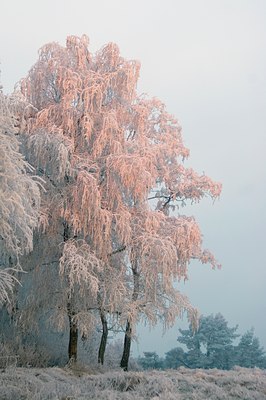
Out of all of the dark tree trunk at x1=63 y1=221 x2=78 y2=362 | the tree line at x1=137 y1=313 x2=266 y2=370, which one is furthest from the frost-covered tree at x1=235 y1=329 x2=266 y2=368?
the dark tree trunk at x1=63 y1=221 x2=78 y2=362

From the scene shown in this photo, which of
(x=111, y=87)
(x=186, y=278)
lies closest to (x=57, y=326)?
(x=186, y=278)

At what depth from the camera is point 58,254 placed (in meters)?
12.6

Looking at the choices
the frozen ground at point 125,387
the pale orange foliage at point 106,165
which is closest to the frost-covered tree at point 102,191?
the pale orange foliage at point 106,165

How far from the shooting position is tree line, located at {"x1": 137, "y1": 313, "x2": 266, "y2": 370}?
1934 centimetres

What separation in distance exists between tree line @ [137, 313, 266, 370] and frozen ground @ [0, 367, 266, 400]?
1047cm

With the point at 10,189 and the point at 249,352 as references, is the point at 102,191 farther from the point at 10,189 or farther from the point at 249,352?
the point at 249,352

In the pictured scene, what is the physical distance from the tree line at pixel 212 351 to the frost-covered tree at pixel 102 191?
22.2 ft

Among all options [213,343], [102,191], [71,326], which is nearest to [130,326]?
[71,326]

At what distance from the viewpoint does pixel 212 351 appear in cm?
1952

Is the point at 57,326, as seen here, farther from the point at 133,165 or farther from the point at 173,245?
the point at 133,165

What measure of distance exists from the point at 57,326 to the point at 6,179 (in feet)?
18.4

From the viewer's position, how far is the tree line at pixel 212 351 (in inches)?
762

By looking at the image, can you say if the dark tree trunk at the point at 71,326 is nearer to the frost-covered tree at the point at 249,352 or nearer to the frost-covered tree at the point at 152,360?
the frost-covered tree at the point at 152,360

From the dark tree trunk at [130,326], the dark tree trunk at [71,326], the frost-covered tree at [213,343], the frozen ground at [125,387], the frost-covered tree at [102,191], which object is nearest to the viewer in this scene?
the frozen ground at [125,387]
